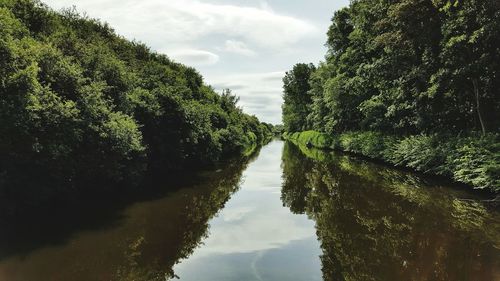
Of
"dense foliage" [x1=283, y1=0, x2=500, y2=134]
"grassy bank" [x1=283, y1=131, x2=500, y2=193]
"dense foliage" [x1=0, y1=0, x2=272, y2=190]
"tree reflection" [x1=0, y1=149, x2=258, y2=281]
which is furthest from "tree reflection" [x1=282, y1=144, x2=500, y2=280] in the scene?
"dense foliage" [x1=0, y1=0, x2=272, y2=190]

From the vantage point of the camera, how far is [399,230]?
1074 cm

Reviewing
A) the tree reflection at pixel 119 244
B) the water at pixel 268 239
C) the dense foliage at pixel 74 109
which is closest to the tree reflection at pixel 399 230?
the water at pixel 268 239

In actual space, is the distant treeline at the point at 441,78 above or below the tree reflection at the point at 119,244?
above

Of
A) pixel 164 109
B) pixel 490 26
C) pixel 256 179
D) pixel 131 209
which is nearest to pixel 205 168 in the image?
pixel 256 179

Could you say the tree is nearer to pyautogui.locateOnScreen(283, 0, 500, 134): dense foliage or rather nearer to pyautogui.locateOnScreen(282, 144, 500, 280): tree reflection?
pyautogui.locateOnScreen(283, 0, 500, 134): dense foliage

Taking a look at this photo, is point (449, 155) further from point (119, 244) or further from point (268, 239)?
point (119, 244)

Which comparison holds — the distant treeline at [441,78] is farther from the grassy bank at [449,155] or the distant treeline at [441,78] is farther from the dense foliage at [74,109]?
the dense foliage at [74,109]

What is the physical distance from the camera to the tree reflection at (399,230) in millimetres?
7867

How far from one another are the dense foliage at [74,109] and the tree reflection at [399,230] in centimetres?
669

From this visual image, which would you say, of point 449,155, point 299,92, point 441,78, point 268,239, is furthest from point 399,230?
point 299,92

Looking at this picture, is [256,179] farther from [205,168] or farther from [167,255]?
[167,255]

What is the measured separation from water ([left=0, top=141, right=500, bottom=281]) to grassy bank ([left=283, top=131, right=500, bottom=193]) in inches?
38.1

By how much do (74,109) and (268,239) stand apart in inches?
263

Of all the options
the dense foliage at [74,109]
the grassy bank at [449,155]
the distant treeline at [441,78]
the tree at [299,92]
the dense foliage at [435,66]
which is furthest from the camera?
the tree at [299,92]
